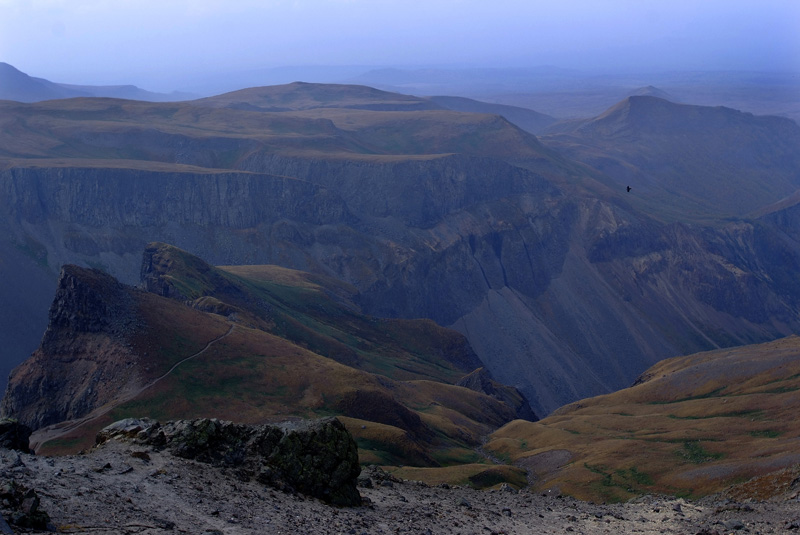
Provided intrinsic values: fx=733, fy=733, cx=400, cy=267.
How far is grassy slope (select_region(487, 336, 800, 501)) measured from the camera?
5750 centimetres

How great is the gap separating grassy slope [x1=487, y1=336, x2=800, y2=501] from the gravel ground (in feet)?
58.9

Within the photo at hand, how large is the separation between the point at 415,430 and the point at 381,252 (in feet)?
362

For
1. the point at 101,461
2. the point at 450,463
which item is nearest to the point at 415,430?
the point at 450,463

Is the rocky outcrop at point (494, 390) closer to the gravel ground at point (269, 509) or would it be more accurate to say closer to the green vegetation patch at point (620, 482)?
the green vegetation patch at point (620, 482)

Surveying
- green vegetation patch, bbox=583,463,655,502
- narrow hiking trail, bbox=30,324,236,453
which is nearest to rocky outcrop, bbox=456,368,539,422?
green vegetation patch, bbox=583,463,655,502

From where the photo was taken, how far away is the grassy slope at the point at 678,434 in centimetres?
5750

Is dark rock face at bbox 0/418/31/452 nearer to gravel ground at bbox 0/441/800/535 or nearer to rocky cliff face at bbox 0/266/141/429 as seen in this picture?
gravel ground at bbox 0/441/800/535

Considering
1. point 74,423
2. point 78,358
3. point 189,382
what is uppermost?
point 78,358

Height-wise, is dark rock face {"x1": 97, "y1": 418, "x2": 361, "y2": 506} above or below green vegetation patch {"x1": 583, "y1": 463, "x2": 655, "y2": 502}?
above

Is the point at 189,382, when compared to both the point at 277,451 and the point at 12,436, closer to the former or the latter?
the point at 12,436

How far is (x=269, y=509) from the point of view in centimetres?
2780

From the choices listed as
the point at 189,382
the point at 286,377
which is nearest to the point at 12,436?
the point at 189,382

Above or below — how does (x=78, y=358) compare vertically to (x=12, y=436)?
below

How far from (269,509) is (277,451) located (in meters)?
4.16
